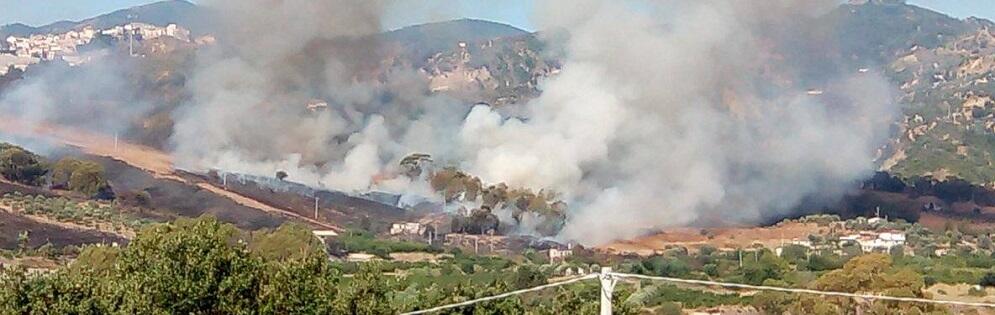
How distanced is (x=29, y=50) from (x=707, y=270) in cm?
10359

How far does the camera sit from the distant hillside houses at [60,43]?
125375 millimetres

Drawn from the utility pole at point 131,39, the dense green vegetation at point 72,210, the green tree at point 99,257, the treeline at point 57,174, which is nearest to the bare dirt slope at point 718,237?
the dense green vegetation at point 72,210

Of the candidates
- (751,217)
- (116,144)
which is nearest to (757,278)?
(751,217)

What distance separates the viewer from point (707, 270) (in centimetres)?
6088

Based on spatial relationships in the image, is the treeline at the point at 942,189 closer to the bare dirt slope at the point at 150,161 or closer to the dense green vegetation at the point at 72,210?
the bare dirt slope at the point at 150,161

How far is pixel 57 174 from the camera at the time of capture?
3142 inches

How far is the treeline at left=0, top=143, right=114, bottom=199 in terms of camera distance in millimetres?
77875

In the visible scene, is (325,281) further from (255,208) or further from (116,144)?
(116,144)

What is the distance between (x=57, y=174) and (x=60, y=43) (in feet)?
238

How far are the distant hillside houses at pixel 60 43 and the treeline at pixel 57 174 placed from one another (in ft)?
124

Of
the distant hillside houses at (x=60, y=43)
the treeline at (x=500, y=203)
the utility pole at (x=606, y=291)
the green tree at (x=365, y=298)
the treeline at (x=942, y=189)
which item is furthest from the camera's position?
the distant hillside houses at (x=60, y=43)

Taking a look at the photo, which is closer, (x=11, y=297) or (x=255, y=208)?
(x=11, y=297)

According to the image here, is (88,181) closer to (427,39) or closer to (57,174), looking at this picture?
(57,174)

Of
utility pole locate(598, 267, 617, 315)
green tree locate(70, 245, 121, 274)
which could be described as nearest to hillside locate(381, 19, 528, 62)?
green tree locate(70, 245, 121, 274)
